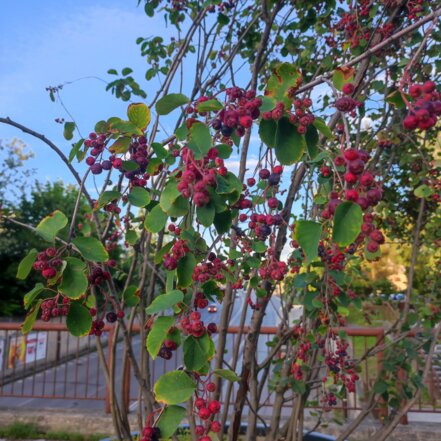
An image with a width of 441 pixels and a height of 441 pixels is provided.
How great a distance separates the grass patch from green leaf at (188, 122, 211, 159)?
3.49 m

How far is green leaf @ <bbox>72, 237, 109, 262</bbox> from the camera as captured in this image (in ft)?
A: 2.76

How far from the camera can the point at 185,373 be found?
74 centimetres

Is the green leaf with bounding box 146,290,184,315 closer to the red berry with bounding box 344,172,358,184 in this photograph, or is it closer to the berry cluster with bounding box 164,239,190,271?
the berry cluster with bounding box 164,239,190,271

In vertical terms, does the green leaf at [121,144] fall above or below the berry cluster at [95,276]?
above

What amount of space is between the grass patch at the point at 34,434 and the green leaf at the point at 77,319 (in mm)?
3142

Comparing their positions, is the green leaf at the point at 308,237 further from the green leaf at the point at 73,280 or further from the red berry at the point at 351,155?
the green leaf at the point at 73,280

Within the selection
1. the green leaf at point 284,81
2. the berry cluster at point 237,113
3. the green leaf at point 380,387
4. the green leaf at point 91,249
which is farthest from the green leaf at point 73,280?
the green leaf at point 380,387

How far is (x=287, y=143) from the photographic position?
783 mm

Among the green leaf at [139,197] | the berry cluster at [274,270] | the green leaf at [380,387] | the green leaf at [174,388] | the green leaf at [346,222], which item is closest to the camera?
the green leaf at [346,222]

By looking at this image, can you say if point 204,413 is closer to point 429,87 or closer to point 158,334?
point 158,334

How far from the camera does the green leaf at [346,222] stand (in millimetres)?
610

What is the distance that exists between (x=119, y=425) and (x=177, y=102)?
147cm

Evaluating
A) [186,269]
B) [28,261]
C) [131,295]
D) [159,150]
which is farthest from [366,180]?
[131,295]

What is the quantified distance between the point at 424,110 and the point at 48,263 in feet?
2.46
